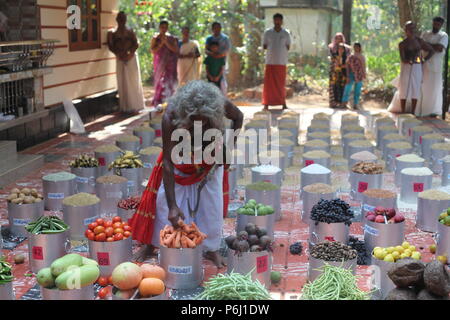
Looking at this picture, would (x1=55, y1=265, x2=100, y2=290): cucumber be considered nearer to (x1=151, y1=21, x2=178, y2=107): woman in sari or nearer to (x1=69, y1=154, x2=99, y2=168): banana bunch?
(x1=69, y1=154, x2=99, y2=168): banana bunch

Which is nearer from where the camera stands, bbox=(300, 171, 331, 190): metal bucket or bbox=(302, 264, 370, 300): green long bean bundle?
bbox=(302, 264, 370, 300): green long bean bundle

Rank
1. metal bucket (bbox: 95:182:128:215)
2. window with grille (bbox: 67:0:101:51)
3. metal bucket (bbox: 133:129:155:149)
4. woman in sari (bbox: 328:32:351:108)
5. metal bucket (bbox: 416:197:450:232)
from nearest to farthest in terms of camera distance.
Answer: metal bucket (bbox: 416:197:450:232) → metal bucket (bbox: 95:182:128:215) → metal bucket (bbox: 133:129:155:149) → window with grille (bbox: 67:0:101:51) → woman in sari (bbox: 328:32:351:108)

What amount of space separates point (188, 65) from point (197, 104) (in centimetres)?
926

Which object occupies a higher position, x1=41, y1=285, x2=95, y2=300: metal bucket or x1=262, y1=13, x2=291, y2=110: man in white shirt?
x1=262, y1=13, x2=291, y2=110: man in white shirt

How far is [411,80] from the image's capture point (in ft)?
41.0

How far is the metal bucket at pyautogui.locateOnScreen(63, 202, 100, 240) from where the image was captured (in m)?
5.48

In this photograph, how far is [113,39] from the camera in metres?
13.1

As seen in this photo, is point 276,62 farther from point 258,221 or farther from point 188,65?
point 258,221

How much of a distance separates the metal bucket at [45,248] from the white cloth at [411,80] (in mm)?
9332

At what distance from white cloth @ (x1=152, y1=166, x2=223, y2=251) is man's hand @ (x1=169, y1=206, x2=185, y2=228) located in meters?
0.27

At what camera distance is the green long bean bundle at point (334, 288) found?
369cm

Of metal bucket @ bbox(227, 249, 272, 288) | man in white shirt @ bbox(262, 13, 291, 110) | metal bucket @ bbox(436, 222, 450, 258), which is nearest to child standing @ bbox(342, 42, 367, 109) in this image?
man in white shirt @ bbox(262, 13, 291, 110)
